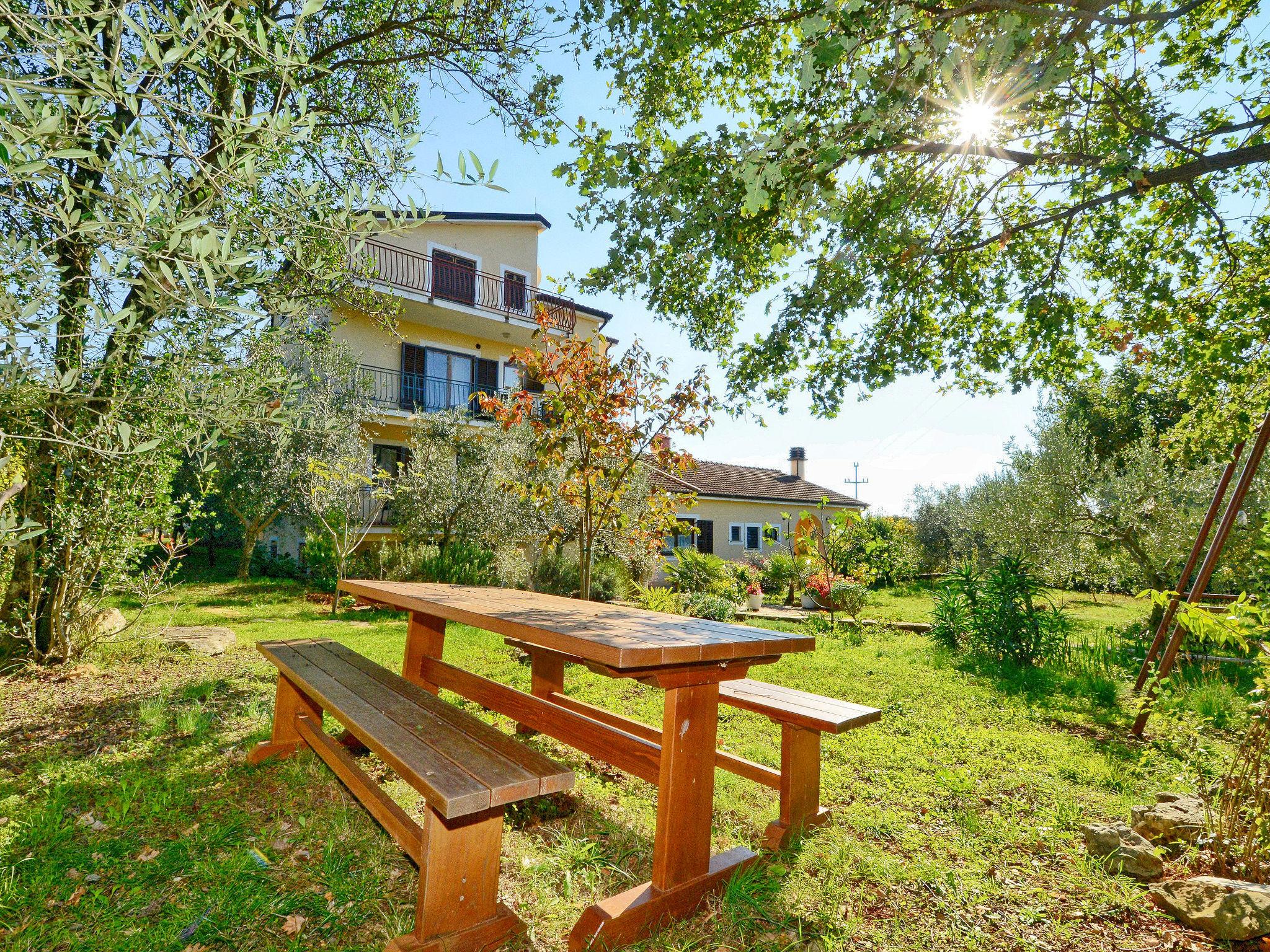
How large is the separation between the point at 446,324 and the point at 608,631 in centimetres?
1717

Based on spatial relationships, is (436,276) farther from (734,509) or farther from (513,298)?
(734,509)

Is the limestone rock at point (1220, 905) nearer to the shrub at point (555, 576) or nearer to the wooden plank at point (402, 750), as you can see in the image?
the wooden plank at point (402, 750)

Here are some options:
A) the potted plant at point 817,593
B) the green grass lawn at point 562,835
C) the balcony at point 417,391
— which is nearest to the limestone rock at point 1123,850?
the green grass lawn at point 562,835

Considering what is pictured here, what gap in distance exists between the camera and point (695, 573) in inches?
553

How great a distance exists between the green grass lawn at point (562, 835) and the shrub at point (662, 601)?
5.58 meters

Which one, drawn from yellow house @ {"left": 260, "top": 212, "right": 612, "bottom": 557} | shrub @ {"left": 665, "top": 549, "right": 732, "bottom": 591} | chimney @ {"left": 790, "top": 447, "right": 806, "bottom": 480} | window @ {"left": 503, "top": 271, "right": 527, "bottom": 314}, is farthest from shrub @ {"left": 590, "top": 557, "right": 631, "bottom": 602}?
chimney @ {"left": 790, "top": 447, "right": 806, "bottom": 480}

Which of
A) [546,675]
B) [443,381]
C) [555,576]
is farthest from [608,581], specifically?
[443,381]

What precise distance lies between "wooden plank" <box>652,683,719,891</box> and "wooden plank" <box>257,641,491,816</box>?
0.75 metres

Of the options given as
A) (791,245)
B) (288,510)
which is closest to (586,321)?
(288,510)

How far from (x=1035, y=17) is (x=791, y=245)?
2383mm

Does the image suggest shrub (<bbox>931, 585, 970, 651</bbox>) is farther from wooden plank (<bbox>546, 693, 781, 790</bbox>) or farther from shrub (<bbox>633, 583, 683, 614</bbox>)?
wooden plank (<bbox>546, 693, 781, 790</bbox>)

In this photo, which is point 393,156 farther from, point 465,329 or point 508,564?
point 465,329

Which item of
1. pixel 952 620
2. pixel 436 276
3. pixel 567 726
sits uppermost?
pixel 436 276

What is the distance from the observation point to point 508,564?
11961mm
